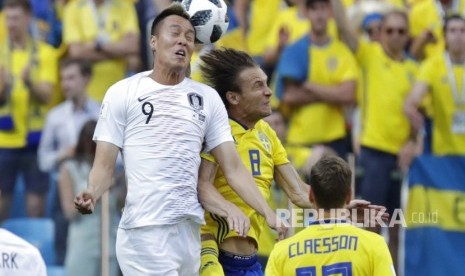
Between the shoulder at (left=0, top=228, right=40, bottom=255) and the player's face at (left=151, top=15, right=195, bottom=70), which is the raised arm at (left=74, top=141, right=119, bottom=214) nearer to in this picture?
the shoulder at (left=0, top=228, right=40, bottom=255)

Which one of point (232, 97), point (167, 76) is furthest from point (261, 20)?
point (167, 76)

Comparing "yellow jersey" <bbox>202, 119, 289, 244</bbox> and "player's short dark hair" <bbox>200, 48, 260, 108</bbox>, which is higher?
"player's short dark hair" <bbox>200, 48, 260, 108</bbox>

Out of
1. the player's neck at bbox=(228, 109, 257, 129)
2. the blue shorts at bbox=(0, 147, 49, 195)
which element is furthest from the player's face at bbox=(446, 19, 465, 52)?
the player's neck at bbox=(228, 109, 257, 129)

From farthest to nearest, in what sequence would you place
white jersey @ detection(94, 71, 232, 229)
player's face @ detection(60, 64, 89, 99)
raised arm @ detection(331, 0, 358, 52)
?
player's face @ detection(60, 64, 89, 99), raised arm @ detection(331, 0, 358, 52), white jersey @ detection(94, 71, 232, 229)

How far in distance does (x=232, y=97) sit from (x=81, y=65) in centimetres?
585

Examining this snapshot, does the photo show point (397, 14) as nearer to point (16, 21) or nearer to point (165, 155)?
point (16, 21)

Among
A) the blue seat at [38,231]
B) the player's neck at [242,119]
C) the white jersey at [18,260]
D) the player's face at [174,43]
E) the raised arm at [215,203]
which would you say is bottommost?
the blue seat at [38,231]

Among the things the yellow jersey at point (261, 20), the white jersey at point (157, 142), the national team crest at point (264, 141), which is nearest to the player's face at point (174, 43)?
the white jersey at point (157, 142)

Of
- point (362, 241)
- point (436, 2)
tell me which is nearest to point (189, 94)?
point (362, 241)

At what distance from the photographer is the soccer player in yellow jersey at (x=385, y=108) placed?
1383 cm

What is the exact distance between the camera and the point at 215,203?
8664 millimetres

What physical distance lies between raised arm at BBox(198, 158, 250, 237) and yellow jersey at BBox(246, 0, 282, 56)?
6311 millimetres

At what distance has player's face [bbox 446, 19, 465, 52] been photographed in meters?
13.7

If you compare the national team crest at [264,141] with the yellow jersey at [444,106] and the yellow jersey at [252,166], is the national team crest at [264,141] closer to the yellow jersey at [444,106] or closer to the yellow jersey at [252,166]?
A: the yellow jersey at [252,166]
